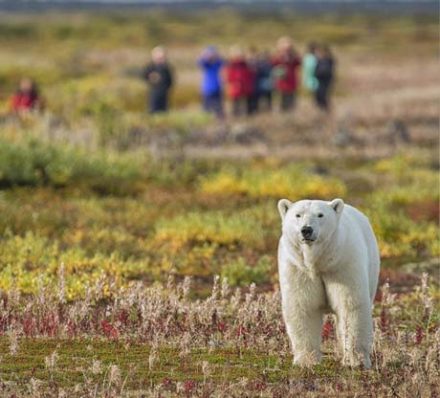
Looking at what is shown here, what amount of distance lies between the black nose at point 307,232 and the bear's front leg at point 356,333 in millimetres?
756

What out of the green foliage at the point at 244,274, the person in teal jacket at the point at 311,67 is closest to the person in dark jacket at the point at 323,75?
the person in teal jacket at the point at 311,67

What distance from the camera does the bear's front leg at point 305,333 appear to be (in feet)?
32.2

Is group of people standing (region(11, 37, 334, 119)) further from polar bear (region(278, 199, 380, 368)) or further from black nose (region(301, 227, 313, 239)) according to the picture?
black nose (region(301, 227, 313, 239))

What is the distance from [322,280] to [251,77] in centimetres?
2805

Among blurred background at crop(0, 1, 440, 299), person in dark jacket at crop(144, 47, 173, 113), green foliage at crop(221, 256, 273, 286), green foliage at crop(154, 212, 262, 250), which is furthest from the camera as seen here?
person in dark jacket at crop(144, 47, 173, 113)

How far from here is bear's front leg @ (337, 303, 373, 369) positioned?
969 centimetres

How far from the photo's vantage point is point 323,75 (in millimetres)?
38062

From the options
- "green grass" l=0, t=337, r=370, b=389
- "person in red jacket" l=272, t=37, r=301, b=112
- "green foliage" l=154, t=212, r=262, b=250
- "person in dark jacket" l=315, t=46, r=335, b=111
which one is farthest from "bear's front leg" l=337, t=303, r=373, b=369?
"person in dark jacket" l=315, t=46, r=335, b=111

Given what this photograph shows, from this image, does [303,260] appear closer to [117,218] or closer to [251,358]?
[251,358]

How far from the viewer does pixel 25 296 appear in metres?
12.9

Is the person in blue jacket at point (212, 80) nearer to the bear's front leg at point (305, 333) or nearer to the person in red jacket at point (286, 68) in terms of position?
the person in red jacket at point (286, 68)

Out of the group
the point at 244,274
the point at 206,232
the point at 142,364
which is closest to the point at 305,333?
the point at 142,364

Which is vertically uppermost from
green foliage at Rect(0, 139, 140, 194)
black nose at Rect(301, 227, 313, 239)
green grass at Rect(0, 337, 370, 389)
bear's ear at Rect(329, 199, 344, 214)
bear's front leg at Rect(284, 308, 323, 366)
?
bear's ear at Rect(329, 199, 344, 214)

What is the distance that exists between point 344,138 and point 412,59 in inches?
2212
